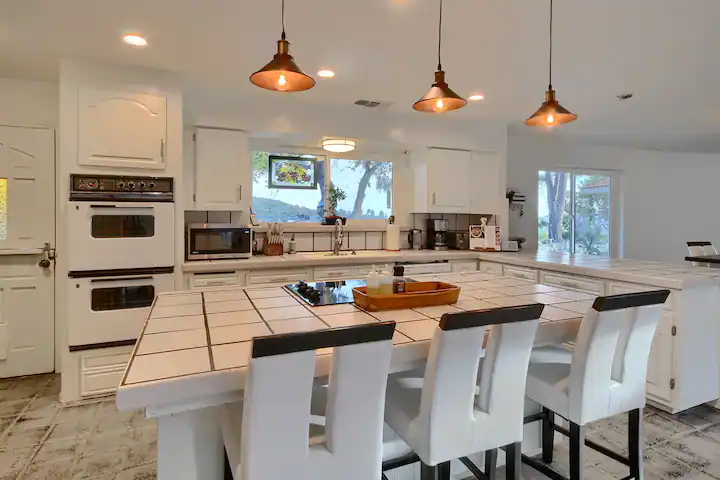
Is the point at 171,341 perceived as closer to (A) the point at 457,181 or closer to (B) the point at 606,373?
(B) the point at 606,373

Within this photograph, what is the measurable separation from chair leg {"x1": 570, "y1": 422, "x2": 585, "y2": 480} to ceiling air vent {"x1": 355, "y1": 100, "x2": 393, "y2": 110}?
3037 mm

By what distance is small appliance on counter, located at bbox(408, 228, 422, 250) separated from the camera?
4631 millimetres

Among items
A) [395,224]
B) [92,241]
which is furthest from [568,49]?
[92,241]

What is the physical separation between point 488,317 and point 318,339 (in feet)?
1.77

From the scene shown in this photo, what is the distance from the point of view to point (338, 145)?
405 centimetres

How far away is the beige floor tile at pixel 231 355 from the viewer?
3.57 ft

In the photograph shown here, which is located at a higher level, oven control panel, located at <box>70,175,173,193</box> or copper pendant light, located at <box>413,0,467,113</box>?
copper pendant light, located at <box>413,0,467,113</box>

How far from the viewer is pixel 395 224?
15.0 feet

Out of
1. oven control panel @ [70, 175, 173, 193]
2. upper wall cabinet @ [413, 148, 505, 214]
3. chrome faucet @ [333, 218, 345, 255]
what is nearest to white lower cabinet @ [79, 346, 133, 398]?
oven control panel @ [70, 175, 173, 193]

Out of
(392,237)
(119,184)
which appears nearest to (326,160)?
(392,237)

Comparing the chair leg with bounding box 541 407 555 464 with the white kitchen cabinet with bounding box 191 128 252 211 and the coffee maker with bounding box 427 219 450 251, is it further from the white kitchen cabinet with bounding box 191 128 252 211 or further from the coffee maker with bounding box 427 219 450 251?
the white kitchen cabinet with bounding box 191 128 252 211

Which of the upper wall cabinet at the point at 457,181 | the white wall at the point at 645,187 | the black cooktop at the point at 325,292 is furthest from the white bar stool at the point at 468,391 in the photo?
the white wall at the point at 645,187

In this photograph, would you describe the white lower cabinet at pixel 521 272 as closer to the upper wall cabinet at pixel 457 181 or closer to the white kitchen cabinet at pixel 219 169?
the upper wall cabinet at pixel 457 181

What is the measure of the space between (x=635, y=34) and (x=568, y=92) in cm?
113
